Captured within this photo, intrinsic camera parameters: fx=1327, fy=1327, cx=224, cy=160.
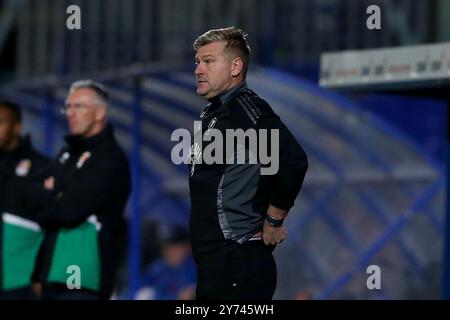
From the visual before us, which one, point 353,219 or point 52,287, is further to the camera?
point 353,219

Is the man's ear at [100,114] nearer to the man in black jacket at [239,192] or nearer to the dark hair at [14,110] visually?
the dark hair at [14,110]

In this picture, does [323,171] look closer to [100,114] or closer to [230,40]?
[100,114]

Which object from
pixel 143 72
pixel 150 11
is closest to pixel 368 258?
pixel 143 72

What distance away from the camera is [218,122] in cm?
511

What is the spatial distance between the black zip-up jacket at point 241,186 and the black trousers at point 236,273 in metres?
0.04

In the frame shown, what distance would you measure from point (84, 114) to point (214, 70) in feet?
5.74

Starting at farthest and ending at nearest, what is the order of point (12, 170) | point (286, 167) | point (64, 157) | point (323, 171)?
1. point (323, 171)
2. point (12, 170)
3. point (64, 157)
4. point (286, 167)

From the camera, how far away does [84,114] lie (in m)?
6.75

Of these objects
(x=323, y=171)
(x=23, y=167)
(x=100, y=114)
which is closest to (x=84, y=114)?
(x=100, y=114)

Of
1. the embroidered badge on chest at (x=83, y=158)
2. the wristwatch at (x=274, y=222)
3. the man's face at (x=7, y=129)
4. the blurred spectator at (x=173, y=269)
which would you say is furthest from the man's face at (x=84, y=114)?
the blurred spectator at (x=173, y=269)

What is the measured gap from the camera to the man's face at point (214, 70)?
5.14 meters

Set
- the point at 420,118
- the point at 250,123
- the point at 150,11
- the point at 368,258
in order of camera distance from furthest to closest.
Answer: the point at 150,11 < the point at 420,118 < the point at 368,258 < the point at 250,123
